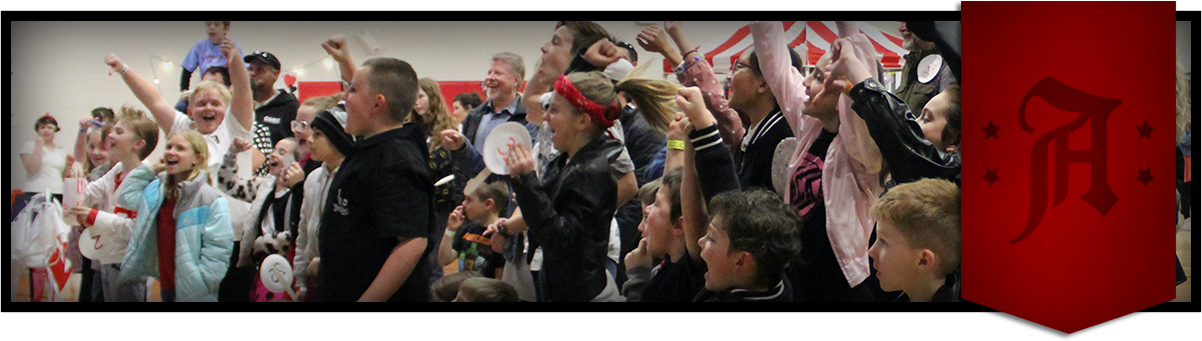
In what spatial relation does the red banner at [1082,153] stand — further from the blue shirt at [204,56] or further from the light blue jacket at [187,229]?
the light blue jacket at [187,229]

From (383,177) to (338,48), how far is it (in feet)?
1.83

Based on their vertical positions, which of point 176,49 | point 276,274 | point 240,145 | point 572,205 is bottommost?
point 276,274

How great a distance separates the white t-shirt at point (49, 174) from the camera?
12.8 feet

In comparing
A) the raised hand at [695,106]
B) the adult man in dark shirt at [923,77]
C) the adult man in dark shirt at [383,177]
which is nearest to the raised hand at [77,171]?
the adult man in dark shirt at [383,177]

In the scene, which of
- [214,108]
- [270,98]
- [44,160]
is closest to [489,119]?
[270,98]

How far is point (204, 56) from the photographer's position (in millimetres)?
3838

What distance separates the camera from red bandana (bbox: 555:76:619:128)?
3.76 m

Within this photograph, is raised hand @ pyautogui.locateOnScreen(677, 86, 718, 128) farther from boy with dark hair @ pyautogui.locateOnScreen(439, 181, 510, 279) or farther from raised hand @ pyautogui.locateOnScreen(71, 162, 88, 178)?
raised hand @ pyautogui.locateOnScreen(71, 162, 88, 178)

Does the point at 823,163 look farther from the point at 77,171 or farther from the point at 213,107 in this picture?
the point at 77,171

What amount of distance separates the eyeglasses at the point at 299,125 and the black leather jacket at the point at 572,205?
88 cm

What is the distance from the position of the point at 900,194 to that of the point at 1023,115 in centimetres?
67

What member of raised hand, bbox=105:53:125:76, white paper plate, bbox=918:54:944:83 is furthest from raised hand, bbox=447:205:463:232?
white paper plate, bbox=918:54:944:83
